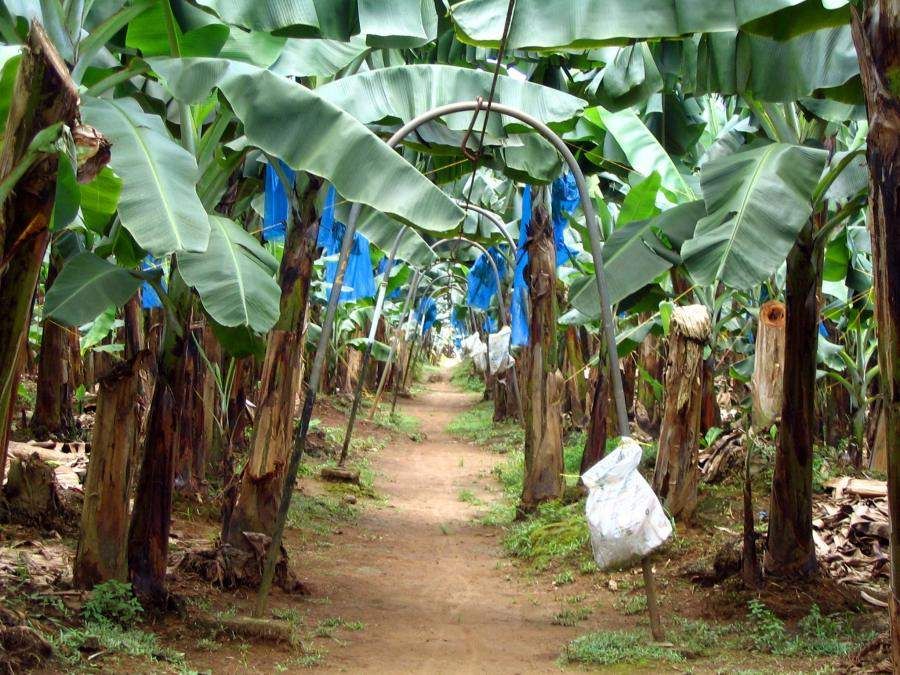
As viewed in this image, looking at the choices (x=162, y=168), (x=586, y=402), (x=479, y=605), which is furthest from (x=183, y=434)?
(x=586, y=402)

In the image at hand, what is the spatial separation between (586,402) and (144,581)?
12.9 metres

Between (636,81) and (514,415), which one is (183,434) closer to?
(636,81)

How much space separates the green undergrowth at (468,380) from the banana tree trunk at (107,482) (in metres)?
30.2

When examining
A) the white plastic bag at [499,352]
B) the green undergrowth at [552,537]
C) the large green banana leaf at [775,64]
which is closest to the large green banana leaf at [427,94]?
the large green banana leaf at [775,64]

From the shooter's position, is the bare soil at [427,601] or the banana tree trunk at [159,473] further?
the banana tree trunk at [159,473]

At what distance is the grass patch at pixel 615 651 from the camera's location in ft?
18.2

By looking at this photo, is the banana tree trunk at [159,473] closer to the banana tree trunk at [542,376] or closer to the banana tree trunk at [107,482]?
the banana tree trunk at [107,482]

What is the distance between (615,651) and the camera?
223 inches

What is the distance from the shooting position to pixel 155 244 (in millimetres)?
4348

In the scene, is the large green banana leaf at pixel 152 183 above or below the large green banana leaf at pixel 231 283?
above

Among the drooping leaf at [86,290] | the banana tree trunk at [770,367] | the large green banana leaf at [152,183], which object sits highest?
the large green banana leaf at [152,183]

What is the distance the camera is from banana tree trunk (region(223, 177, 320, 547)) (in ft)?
24.1

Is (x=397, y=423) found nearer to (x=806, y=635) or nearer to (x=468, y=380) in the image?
(x=806, y=635)

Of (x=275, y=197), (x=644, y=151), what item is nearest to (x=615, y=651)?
(x=275, y=197)
